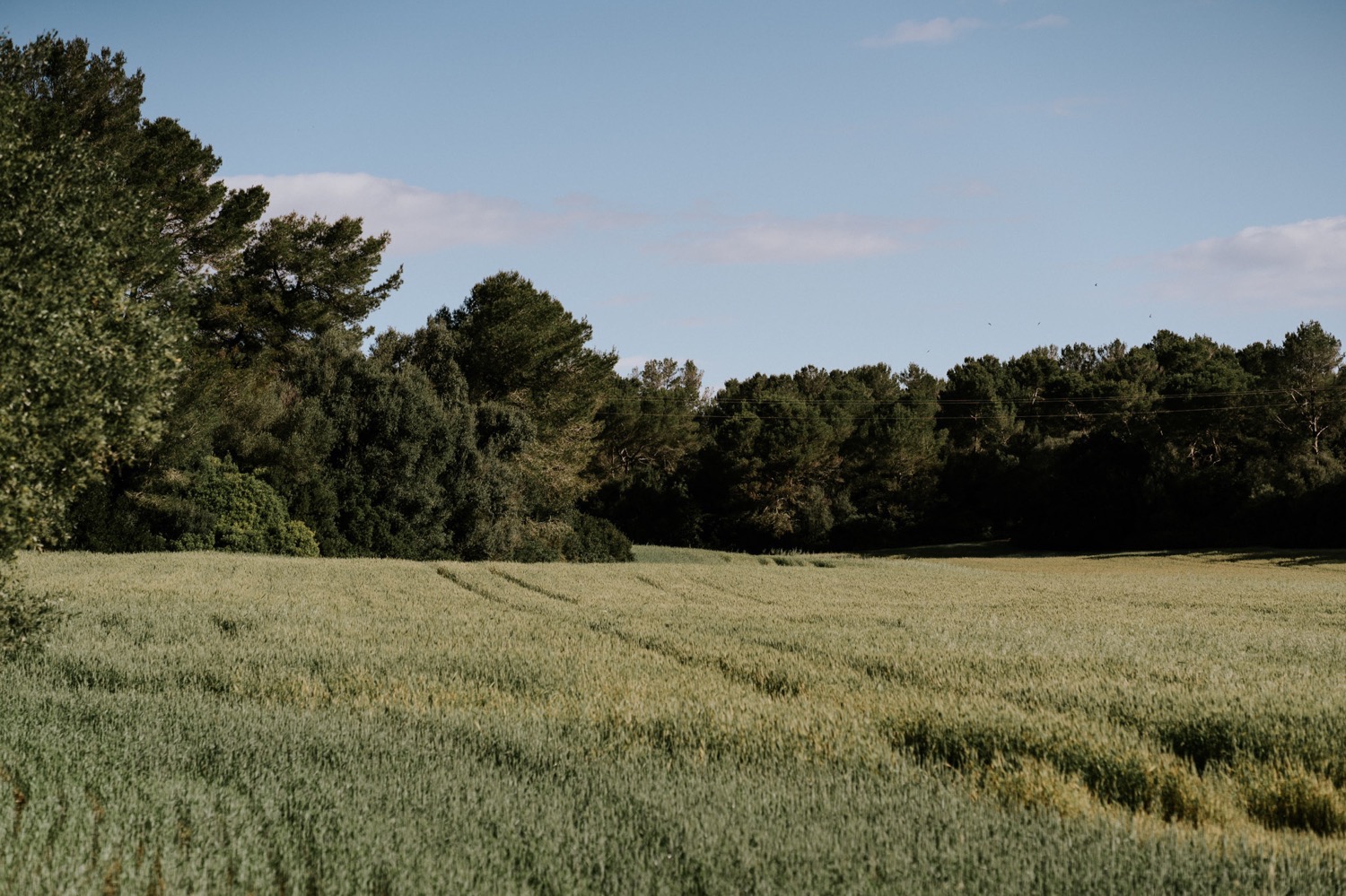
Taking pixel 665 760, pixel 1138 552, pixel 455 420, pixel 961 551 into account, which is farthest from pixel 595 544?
pixel 665 760

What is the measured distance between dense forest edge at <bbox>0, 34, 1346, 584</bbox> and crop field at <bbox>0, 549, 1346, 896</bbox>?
2.75 m

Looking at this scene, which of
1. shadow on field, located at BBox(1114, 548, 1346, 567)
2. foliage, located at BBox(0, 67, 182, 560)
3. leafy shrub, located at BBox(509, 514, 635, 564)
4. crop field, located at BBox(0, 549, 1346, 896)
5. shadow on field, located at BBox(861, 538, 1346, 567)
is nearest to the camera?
crop field, located at BBox(0, 549, 1346, 896)

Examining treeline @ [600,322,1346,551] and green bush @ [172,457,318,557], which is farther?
treeline @ [600,322,1346,551]

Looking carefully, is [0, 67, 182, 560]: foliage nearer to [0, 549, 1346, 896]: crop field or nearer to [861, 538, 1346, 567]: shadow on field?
[0, 549, 1346, 896]: crop field

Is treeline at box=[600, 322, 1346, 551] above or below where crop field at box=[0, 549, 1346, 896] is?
above

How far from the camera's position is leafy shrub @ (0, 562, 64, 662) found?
9844mm

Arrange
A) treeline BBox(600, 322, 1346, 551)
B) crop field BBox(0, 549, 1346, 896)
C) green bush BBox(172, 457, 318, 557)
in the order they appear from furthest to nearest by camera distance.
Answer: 1. treeline BBox(600, 322, 1346, 551)
2. green bush BBox(172, 457, 318, 557)
3. crop field BBox(0, 549, 1346, 896)

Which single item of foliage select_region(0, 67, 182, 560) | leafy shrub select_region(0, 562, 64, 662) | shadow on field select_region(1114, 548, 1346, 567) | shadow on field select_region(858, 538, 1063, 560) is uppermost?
foliage select_region(0, 67, 182, 560)

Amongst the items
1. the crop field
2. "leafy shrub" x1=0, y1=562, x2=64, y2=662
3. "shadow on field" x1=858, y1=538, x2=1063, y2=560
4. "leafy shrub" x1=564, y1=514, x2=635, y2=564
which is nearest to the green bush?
"leafy shrub" x1=564, y1=514, x2=635, y2=564

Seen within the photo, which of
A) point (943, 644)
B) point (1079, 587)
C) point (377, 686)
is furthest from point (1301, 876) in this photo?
point (1079, 587)

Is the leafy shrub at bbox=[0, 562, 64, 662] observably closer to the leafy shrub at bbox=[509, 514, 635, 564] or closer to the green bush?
the green bush

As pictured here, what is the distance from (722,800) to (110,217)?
28.7 ft

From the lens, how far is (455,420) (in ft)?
156

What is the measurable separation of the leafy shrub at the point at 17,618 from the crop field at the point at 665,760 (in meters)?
0.21
